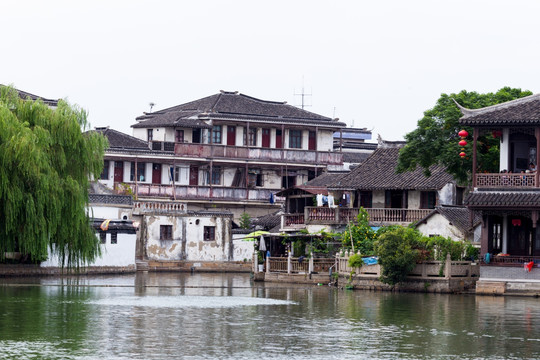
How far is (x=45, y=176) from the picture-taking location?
1550 inches

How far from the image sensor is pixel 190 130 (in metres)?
75.5

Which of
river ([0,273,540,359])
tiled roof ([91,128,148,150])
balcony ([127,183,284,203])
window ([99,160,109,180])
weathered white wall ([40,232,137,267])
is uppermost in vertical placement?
tiled roof ([91,128,148,150])

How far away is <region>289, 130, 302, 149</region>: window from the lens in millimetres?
77625

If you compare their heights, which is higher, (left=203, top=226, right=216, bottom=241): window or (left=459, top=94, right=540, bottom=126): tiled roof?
(left=459, top=94, right=540, bottom=126): tiled roof

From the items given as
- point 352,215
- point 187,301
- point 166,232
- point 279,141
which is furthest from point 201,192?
point 187,301

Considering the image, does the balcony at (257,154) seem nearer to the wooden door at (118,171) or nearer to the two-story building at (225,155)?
the two-story building at (225,155)

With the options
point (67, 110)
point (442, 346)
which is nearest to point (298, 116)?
point (67, 110)

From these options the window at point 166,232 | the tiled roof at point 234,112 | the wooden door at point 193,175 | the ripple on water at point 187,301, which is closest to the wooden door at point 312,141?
the tiled roof at point 234,112

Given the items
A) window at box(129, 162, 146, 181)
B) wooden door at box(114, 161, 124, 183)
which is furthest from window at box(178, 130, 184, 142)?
wooden door at box(114, 161, 124, 183)

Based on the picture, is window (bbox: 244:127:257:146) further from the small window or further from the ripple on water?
the ripple on water

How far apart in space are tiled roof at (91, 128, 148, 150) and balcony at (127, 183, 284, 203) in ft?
8.21

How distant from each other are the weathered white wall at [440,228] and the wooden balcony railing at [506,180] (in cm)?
597

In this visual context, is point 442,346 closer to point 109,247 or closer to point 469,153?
point 469,153

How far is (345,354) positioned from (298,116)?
52699 millimetres
